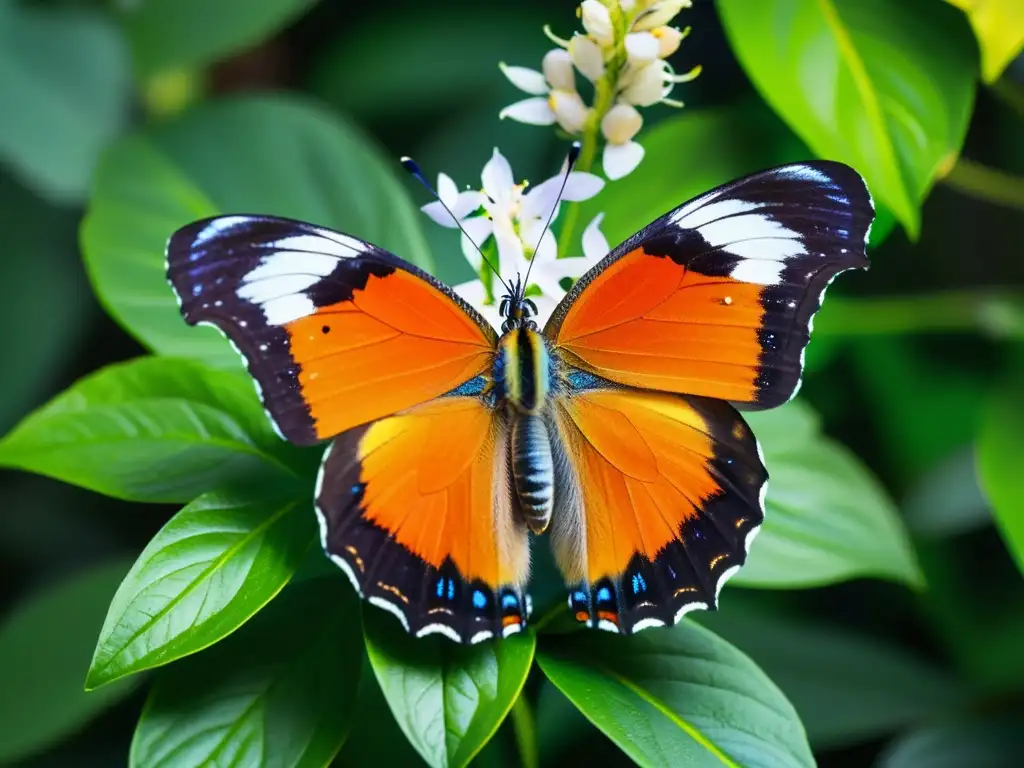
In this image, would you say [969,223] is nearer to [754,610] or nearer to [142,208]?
[754,610]

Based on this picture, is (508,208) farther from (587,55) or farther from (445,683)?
(445,683)

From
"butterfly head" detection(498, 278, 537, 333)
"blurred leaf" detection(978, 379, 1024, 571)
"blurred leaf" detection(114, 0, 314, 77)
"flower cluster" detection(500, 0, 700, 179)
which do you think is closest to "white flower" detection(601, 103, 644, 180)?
"flower cluster" detection(500, 0, 700, 179)

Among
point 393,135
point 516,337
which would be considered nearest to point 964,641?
point 516,337

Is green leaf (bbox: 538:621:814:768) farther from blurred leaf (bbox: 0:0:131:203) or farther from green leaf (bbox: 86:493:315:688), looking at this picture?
blurred leaf (bbox: 0:0:131:203)

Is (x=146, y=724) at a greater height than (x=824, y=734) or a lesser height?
greater

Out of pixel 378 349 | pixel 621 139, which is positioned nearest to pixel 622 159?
pixel 621 139
